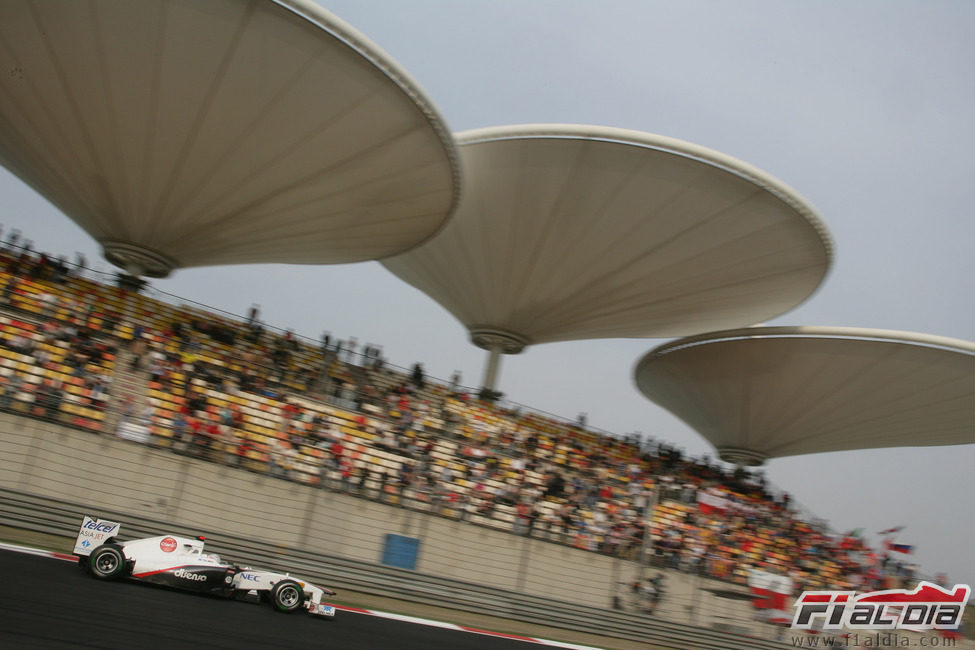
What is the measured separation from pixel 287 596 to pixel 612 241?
544 inches

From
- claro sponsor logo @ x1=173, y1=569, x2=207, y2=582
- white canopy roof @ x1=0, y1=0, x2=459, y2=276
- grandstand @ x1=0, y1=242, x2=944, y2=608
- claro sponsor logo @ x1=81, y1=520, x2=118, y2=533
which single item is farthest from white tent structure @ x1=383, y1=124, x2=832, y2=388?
claro sponsor logo @ x1=81, y1=520, x2=118, y2=533

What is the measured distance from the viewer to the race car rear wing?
9.32m

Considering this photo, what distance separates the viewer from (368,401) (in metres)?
21.4

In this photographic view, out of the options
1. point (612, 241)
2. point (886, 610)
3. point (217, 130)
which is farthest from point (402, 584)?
point (612, 241)

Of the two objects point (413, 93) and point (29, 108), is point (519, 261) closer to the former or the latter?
point (413, 93)

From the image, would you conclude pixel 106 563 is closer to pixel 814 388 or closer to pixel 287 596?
pixel 287 596

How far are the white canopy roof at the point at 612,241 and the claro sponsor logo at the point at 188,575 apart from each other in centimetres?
1234

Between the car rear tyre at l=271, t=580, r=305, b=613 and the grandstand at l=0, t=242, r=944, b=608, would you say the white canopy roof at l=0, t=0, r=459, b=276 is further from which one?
the car rear tyre at l=271, t=580, r=305, b=613

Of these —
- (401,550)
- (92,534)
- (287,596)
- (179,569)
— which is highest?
(401,550)

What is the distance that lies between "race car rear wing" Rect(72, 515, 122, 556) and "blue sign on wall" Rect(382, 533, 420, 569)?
23.7 ft

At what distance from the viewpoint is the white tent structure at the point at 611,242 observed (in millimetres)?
18625

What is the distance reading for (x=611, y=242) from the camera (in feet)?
70.7

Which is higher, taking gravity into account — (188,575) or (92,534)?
(92,534)

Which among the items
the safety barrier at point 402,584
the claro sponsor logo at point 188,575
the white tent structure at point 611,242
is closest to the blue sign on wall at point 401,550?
the safety barrier at point 402,584
